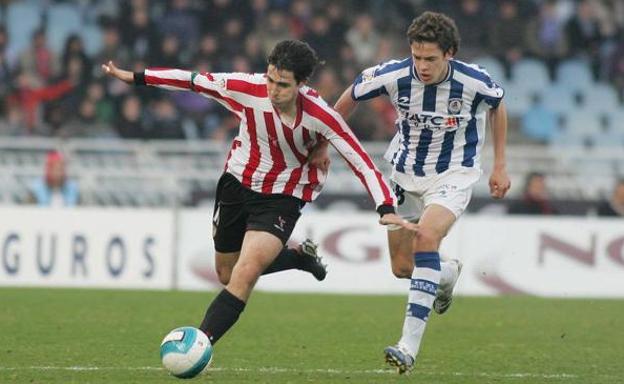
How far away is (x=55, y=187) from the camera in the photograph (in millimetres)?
16203

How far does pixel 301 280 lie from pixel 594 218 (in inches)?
136

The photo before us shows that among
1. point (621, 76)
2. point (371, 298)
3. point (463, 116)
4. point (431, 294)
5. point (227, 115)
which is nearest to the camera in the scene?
point (431, 294)

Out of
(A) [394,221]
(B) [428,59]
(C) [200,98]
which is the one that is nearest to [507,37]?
(C) [200,98]

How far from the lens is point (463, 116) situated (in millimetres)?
8492

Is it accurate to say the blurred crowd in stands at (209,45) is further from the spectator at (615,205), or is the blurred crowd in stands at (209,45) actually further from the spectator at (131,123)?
the spectator at (615,205)

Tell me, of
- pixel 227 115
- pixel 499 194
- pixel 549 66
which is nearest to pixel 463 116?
pixel 499 194

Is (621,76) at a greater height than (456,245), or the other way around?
(621,76)

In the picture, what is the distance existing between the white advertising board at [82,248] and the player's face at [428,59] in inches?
304

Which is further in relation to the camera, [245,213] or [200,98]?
[200,98]

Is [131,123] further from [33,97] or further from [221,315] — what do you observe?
[221,315]

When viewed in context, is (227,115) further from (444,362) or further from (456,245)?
(444,362)

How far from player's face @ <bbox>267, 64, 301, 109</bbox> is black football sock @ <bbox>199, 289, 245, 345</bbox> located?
1.14 meters

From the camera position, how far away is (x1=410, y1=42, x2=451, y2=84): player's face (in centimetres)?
811

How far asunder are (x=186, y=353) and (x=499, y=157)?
2462 millimetres
